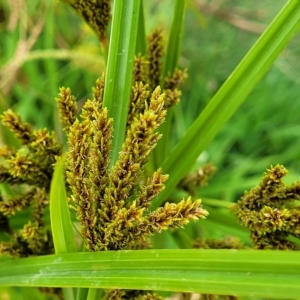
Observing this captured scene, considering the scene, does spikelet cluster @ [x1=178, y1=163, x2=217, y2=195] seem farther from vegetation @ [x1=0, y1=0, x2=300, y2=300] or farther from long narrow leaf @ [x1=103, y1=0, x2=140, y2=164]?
long narrow leaf @ [x1=103, y1=0, x2=140, y2=164]

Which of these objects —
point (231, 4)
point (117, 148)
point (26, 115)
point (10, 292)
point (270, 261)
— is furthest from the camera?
point (231, 4)

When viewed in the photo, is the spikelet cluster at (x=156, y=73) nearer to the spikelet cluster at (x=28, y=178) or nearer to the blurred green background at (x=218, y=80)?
the spikelet cluster at (x=28, y=178)

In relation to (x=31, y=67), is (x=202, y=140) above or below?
below

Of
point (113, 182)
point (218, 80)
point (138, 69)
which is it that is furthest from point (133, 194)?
point (218, 80)

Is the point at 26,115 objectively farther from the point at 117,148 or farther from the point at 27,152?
the point at 117,148

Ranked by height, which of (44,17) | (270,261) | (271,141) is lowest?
(270,261)

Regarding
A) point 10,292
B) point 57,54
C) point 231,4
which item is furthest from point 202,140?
point 231,4
